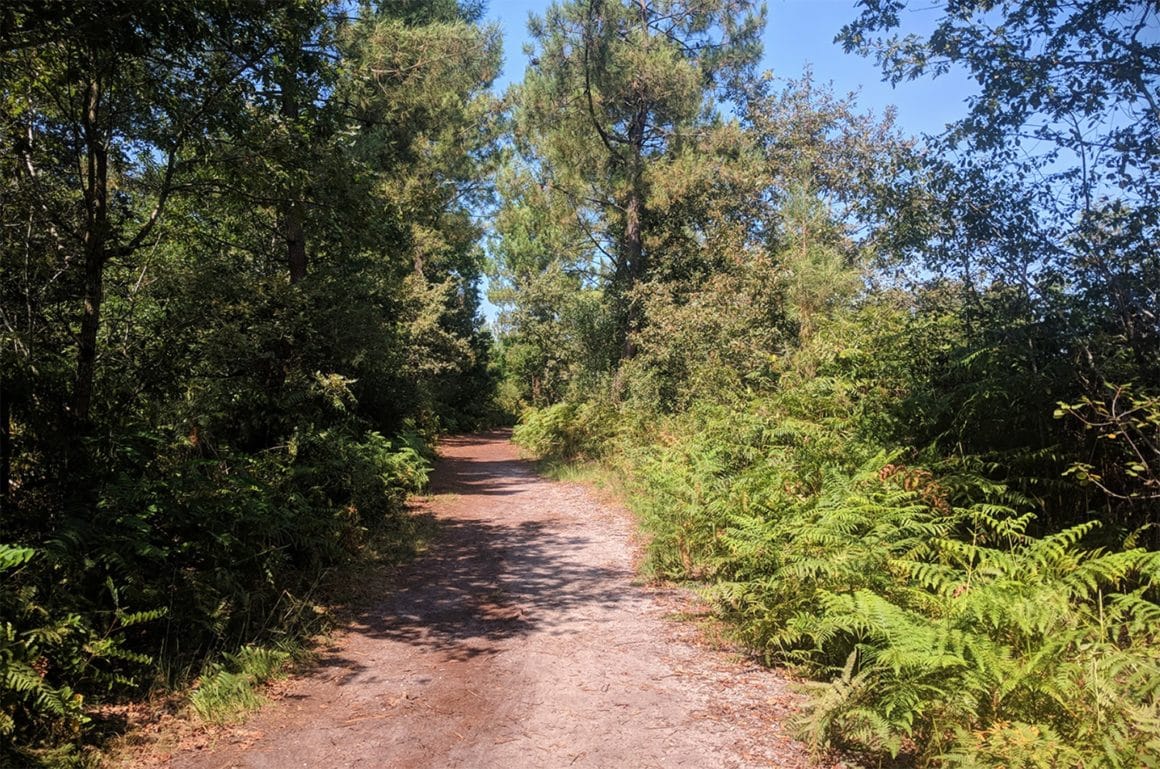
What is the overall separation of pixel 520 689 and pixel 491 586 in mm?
2615

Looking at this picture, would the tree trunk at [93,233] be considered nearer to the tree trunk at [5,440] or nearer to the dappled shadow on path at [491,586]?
the tree trunk at [5,440]

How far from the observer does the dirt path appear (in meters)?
3.63

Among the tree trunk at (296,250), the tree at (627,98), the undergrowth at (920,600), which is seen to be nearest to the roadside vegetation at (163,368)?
the tree trunk at (296,250)

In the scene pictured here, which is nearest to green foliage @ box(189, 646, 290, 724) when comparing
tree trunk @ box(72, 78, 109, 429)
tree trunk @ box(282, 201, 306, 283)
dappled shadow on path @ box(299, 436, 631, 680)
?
dappled shadow on path @ box(299, 436, 631, 680)

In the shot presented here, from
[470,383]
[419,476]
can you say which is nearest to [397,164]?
[419,476]

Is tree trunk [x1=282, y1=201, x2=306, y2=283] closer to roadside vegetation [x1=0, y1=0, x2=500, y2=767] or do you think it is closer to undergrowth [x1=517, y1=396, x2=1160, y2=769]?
roadside vegetation [x1=0, y1=0, x2=500, y2=767]

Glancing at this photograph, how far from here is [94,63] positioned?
492 centimetres

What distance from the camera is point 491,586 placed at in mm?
7035

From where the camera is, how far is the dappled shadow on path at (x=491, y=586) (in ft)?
18.5

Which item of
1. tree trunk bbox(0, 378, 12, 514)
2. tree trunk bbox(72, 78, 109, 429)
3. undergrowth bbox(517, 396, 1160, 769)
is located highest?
tree trunk bbox(72, 78, 109, 429)

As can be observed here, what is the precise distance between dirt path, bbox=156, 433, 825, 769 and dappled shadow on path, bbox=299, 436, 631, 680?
28 millimetres

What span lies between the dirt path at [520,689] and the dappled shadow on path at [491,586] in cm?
3

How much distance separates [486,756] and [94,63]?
18.0 feet

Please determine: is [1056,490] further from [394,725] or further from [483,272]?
[483,272]
